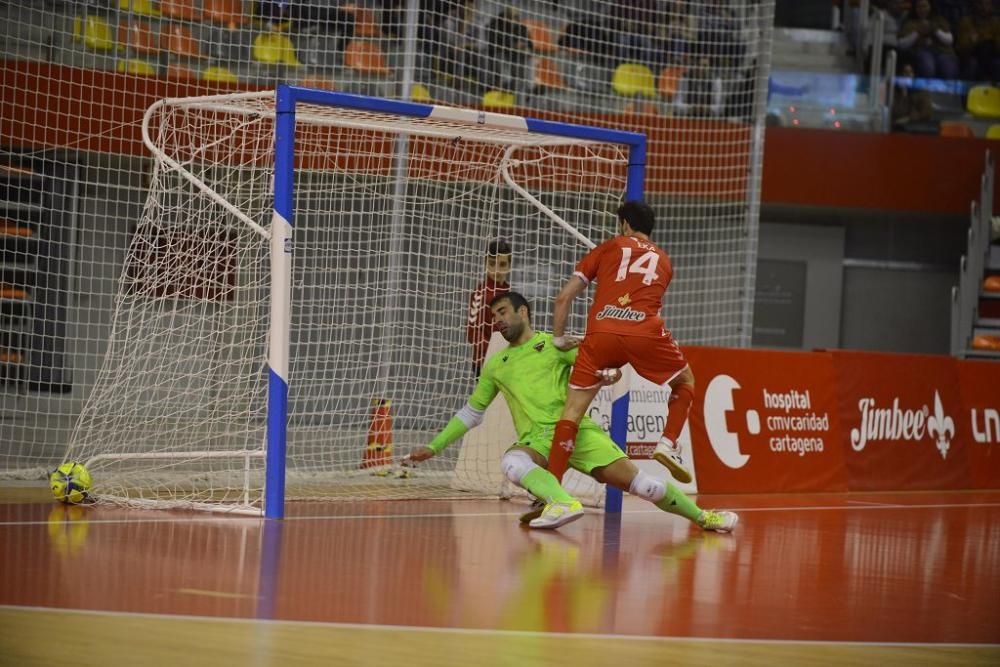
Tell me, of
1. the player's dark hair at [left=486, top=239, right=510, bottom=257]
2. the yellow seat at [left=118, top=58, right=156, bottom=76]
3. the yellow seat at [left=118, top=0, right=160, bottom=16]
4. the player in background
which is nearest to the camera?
the player's dark hair at [left=486, top=239, right=510, bottom=257]

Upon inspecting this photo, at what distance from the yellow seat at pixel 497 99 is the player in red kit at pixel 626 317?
8054 millimetres

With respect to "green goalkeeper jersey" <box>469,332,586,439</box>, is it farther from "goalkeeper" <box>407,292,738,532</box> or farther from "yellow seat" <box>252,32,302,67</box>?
Answer: "yellow seat" <box>252,32,302,67</box>

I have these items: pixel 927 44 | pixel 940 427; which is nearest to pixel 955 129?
pixel 927 44

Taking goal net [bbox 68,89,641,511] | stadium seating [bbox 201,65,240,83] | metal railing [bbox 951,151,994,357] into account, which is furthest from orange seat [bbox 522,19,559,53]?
metal railing [bbox 951,151,994,357]

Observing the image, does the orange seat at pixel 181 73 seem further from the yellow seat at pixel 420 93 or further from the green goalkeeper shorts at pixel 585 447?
the green goalkeeper shorts at pixel 585 447

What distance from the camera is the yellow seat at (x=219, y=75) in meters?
15.2

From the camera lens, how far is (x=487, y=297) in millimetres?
11531

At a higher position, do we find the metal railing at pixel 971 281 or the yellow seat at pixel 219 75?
the yellow seat at pixel 219 75

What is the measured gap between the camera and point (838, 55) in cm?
2202

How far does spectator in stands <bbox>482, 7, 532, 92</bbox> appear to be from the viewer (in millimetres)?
17047

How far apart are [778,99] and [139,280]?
12630 millimetres

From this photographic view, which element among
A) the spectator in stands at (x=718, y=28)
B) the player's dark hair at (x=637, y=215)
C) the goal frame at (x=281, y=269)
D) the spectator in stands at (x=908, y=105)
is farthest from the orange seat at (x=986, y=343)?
the goal frame at (x=281, y=269)

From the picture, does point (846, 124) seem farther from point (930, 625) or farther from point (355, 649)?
point (355, 649)

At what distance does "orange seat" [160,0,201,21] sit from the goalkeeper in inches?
300
